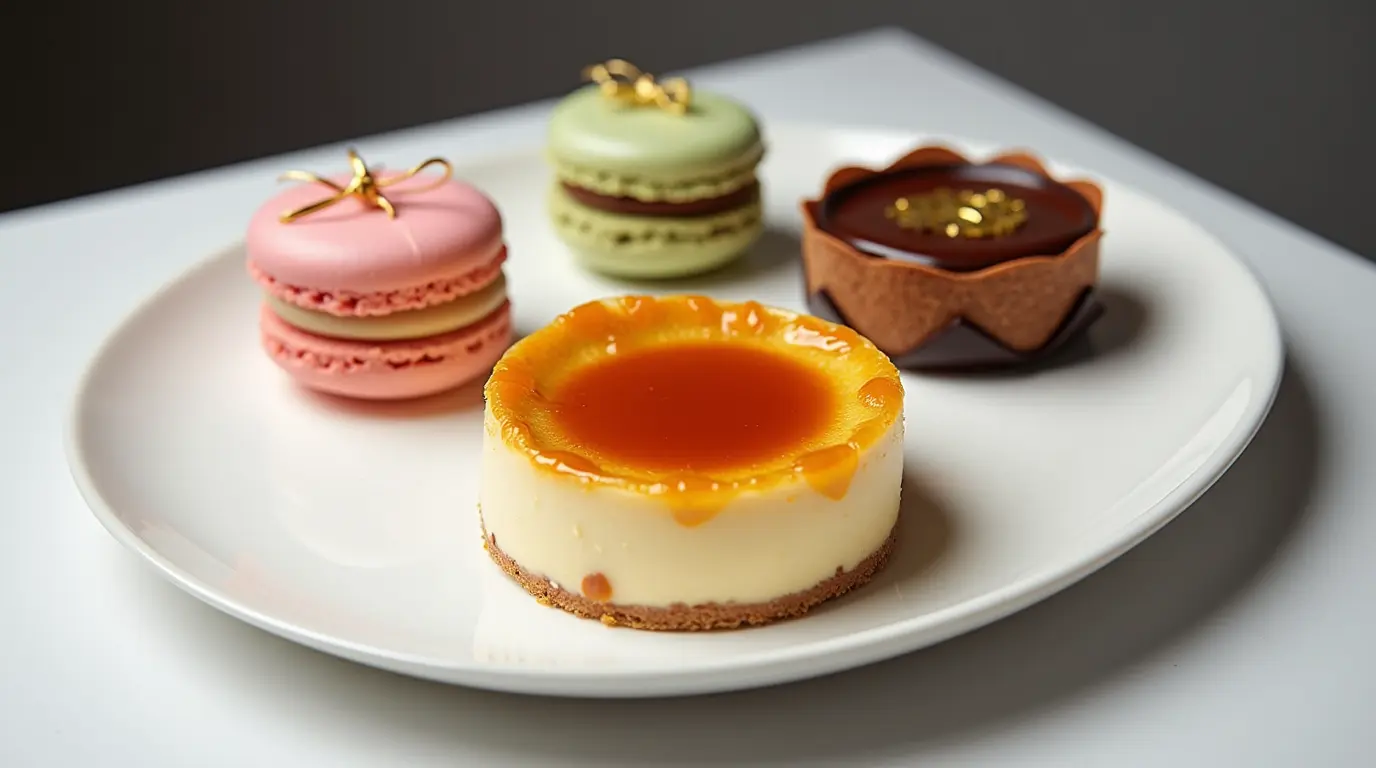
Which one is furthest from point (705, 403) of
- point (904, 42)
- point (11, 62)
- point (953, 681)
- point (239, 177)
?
point (11, 62)

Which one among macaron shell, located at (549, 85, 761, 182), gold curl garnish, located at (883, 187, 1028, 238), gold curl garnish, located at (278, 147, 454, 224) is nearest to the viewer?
gold curl garnish, located at (278, 147, 454, 224)

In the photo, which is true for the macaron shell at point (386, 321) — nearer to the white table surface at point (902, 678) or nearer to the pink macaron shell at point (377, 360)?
the pink macaron shell at point (377, 360)

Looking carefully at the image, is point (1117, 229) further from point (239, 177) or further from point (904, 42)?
point (239, 177)

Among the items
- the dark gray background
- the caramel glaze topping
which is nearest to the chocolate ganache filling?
the caramel glaze topping

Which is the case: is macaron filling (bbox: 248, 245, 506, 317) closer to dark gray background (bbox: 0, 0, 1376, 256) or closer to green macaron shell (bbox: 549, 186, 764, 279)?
green macaron shell (bbox: 549, 186, 764, 279)

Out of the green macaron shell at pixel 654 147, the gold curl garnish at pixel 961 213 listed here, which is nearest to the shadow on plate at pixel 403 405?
the green macaron shell at pixel 654 147

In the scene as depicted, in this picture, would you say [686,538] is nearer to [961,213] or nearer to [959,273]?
[959,273]
